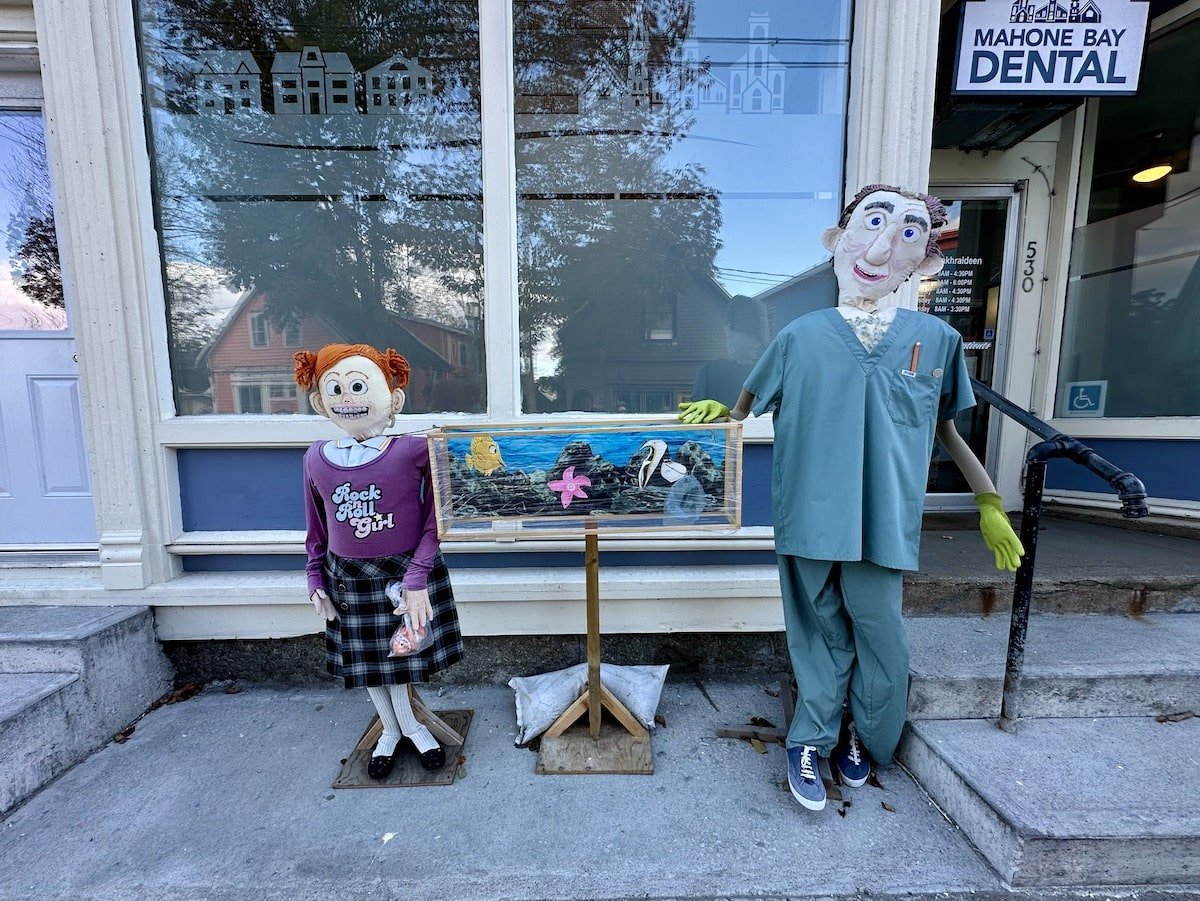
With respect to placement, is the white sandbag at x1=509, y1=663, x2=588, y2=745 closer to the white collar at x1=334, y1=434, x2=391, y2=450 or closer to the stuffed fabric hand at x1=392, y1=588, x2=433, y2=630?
the stuffed fabric hand at x1=392, y1=588, x2=433, y2=630

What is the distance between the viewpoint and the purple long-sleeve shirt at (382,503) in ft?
5.93

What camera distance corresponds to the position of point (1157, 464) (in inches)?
137

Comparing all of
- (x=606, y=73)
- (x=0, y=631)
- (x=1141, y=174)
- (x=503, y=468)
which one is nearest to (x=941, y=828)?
(x=503, y=468)

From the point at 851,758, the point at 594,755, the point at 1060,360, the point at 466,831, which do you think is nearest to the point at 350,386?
the point at 466,831

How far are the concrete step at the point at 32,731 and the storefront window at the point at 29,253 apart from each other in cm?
182

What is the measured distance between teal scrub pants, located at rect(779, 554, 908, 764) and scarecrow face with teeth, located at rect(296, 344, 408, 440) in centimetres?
155

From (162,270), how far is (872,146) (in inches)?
136

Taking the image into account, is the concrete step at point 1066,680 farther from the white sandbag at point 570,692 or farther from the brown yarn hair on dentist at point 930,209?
the brown yarn hair on dentist at point 930,209

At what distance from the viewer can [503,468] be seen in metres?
1.76

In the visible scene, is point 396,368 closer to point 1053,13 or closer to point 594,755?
point 594,755

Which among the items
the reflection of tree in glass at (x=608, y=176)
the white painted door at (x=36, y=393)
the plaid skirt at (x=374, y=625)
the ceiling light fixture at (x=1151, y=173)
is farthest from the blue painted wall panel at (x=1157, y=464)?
the white painted door at (x=36, y=393)

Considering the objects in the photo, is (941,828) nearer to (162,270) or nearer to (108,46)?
(162,270)

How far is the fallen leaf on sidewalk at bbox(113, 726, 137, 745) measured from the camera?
2.28 metres

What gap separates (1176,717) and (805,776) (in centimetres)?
153
